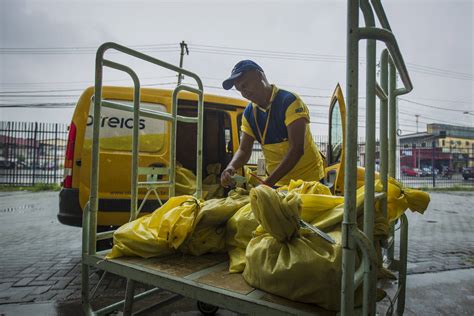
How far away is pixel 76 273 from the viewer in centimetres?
354

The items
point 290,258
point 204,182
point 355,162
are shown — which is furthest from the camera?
point 204,182

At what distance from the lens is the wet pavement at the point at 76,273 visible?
2758 mm

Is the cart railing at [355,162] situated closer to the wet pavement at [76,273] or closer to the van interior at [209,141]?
the wet pavement at [76,273]

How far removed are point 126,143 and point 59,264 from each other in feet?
5.84

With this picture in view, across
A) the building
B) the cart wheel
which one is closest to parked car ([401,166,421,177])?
the building

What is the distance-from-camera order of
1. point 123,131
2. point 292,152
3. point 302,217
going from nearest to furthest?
point 302,217 < point 292,152 < point 123,131

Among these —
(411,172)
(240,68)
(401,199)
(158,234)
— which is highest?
(240,68)

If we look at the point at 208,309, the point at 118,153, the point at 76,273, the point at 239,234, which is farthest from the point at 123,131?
the point at 239,234

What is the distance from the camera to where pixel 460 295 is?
10.1 feet

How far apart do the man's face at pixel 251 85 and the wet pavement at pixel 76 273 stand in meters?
Answer: 1.69

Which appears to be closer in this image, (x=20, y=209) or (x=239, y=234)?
(x=239, y=234)

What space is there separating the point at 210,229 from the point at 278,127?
3.37ft

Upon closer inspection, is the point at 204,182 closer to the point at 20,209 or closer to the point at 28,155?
the point at 20,209

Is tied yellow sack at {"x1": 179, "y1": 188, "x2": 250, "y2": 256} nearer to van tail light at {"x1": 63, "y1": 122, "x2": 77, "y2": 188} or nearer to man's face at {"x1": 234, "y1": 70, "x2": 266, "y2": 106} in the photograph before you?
man's face at {"x1": 234, "y1": 70, "x2": 266, "y2": 106}
